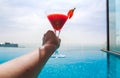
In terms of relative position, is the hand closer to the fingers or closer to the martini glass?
the fingers

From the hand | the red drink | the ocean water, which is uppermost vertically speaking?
the red drink

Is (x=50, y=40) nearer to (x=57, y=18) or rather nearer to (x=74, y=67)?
(x=57, y=18)

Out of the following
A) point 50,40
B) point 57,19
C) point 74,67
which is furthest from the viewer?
point 74,67

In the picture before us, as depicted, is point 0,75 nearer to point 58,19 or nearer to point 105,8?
point 58,19

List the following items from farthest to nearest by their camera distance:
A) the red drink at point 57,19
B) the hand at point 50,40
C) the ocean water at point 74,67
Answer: the ocean water at point 74,67, the red drink at point 57,19, the hand at point 50,40

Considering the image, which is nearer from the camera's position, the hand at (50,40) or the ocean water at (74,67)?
the hand at (50,40)

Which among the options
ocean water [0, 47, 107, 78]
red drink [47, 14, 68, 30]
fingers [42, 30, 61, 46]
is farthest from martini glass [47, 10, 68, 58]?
ocean water [0, 47, 107, 78]

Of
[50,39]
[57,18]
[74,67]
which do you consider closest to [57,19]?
[57,18]

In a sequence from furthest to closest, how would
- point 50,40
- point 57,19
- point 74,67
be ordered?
point 74,67 < point 57,19 < point 50,40

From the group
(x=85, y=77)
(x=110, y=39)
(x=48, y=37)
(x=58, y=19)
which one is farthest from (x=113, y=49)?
(x=48, y=37)

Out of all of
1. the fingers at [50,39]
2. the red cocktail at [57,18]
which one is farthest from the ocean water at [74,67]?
the fingers at [50,39]

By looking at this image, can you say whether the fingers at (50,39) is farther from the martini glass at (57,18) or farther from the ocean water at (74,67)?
the ocean water at (74,67)
